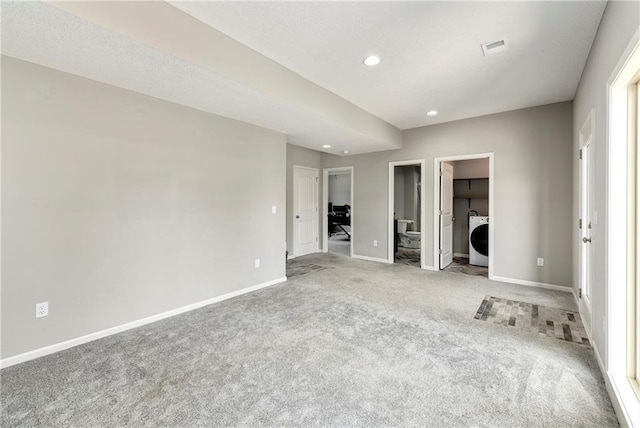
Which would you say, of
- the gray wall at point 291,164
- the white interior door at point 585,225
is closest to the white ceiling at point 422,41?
the white interior door at point 585,225

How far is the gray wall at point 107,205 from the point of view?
2094 mm

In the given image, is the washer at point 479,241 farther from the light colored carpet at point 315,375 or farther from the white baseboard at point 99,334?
the white baseboard at point 99,334

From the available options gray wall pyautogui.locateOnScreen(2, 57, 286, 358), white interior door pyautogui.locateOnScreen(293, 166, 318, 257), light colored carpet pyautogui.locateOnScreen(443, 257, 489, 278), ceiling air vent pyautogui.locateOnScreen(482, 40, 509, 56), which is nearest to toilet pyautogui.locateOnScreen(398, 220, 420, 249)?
light colored carpet pyautogui.locateOnScreen(443, 257, 489, 278)

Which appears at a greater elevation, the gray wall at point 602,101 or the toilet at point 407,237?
the gray wall at point 602,101

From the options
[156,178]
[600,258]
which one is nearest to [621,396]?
[600,258]

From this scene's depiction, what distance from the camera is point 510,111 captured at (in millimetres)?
4148

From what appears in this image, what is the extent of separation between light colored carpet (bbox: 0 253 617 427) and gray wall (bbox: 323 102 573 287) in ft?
6.31

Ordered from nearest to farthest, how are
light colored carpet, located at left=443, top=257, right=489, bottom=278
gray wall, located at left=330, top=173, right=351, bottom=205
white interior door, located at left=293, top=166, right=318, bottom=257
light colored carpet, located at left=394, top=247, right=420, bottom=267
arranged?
1. light colored carpet, located at left=443, top=257, right=489, bottom=278
2. light colored carpet, located at left=394, top=247, right=420, bottom=267
3. white interior door, located at left=293, top=166, right=318, bottom=257
4. gray wall, located at left=330, top=173, right=351, bottom=205

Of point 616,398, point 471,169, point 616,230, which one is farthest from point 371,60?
point 471,169

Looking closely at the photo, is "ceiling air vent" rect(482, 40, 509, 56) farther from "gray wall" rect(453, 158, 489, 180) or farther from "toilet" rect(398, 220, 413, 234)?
"toilet" rect(398, 220, 413, 234)

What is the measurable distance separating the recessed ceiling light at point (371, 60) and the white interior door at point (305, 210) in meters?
3.44

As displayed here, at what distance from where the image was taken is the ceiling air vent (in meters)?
2.37

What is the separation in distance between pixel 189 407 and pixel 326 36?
2849 mm

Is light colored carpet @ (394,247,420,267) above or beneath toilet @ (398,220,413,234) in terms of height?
beneath
